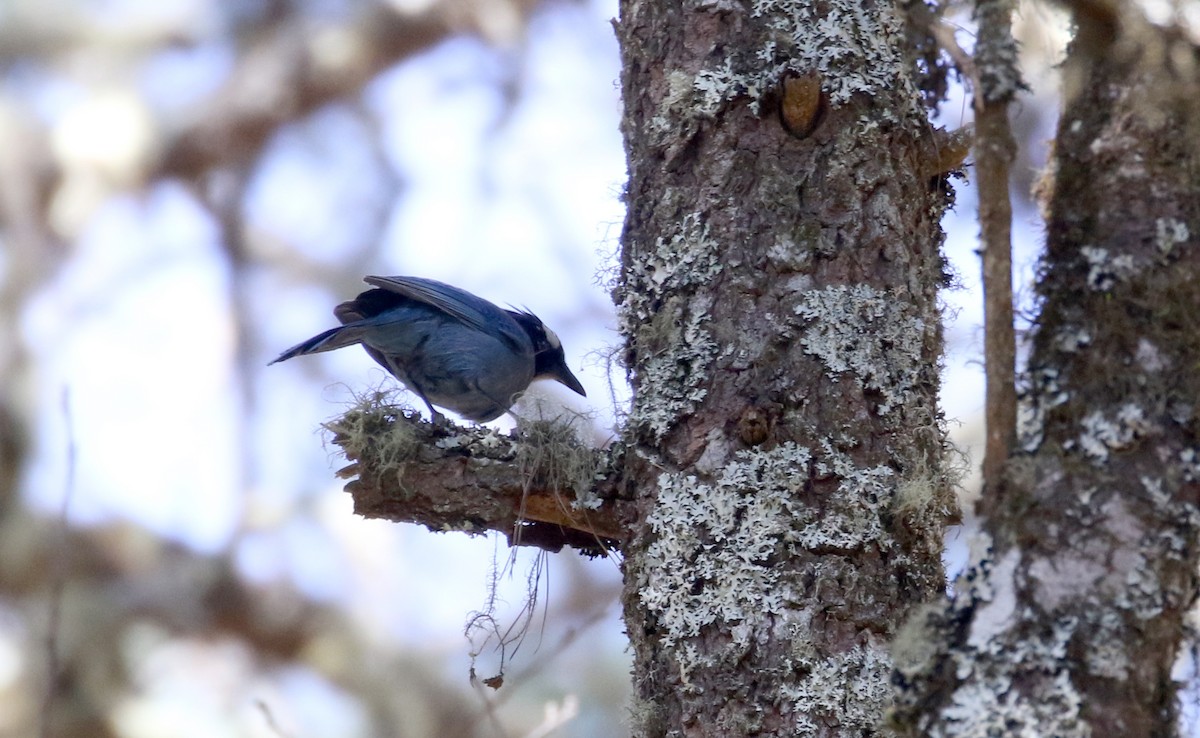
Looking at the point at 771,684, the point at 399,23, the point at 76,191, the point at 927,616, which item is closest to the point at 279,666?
the point at 76,191

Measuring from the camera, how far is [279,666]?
785cm

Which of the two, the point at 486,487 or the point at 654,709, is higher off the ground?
the point at 486,487

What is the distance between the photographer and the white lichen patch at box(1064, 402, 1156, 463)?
5.69ft

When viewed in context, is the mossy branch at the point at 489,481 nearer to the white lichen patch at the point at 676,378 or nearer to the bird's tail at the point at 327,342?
the white lichen patch at the point at 676,378

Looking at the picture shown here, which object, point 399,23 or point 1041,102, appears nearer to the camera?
point 1041,102

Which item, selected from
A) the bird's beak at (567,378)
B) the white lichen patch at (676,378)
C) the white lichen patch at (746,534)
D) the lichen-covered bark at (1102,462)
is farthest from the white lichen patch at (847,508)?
the bird's beak at (567,378)

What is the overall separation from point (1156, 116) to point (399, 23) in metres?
6.71

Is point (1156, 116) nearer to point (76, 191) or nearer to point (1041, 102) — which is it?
point (1041, 102)

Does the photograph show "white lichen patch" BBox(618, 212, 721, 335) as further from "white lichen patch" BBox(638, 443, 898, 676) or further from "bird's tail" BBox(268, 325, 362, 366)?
"bird's tail" BBox(268, 325, 362, 366)

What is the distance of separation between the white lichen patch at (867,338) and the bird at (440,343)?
215 centimetres

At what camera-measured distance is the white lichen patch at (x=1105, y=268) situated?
1814 mm

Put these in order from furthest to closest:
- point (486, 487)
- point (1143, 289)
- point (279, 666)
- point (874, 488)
Answer: point (279, 666), point (486, 487), point (874, 488), point (1143, 289)

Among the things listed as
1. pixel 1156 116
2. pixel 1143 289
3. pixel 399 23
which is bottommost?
pixel 1143 289

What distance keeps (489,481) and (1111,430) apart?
4.72 feet
